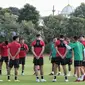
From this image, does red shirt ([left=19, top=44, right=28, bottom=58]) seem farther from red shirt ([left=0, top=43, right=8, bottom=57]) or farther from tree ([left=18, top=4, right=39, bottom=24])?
tree ([left=18, top=4, right=39, bottom=24])

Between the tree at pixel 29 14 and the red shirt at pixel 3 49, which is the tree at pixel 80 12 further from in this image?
the red shirt at pixel 3 49

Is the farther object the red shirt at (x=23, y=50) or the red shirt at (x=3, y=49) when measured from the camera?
the red shirt at (x=23, y=50)

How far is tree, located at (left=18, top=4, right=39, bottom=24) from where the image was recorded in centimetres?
6812

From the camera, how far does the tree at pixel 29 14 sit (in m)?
68.1

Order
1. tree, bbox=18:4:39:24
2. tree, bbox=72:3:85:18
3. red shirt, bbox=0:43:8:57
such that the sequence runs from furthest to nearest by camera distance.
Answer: tree, bbox=72:3:85:18
tree, bbox=18:4:39:24
red shirt, bbox=0:43:8:57

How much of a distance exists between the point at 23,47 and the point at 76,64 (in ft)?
15.3

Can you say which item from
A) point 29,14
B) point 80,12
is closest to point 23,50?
point 29,14

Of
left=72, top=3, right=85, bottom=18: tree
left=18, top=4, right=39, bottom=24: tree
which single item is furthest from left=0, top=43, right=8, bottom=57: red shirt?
left=72, top=3, right=85, bottom=18: tree

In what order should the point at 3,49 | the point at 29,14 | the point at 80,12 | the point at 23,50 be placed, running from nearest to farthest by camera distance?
1. the point at 3,49
2. the point at 23,50
3. the point at 29,14
4. the point at 80,12

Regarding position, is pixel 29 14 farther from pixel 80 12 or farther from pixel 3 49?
pixel 3 49

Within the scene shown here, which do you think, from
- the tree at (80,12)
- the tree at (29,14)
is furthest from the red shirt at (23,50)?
the tree at (80,12)

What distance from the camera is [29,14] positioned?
6894 cm

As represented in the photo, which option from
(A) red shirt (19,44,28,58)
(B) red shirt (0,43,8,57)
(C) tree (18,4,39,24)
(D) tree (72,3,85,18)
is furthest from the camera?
(D) tree (72,3,85,18)

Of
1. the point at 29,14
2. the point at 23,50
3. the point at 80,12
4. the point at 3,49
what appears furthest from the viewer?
the point at 80,12
